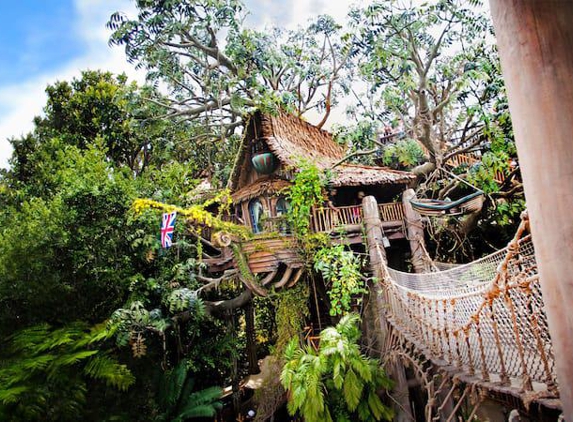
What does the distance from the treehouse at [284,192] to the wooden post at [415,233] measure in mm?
368

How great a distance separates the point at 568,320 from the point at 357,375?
218 inches

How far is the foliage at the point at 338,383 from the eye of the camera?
5.41 meters

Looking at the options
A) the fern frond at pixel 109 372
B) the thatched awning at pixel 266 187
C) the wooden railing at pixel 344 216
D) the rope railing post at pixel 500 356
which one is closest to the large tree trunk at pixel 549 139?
the rope railing post at pixel 500 356

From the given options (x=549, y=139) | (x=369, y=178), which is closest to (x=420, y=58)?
(x=369, y=178)

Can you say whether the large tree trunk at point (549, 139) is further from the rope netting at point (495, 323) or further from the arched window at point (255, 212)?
the arched window at point (255, 212)

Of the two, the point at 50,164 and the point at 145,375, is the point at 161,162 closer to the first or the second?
the point at 50,164

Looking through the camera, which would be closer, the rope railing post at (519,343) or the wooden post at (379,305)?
the rope railing post at (519,343)

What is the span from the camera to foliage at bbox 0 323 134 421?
3635 millimetres

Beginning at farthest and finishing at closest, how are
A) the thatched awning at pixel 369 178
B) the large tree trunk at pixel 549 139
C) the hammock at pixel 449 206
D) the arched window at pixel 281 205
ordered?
1. the arched window at pixel 281 205
2. the thatched awning at pixel 369 178
3. the hammock at pixel 449 206
4. the large tree trunk at pixel 549 139

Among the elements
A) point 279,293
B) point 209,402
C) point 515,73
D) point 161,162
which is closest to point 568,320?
point 515,73

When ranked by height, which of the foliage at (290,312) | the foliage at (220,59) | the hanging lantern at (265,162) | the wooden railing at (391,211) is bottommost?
the foliage at (290,312)

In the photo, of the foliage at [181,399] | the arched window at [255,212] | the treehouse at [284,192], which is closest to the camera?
the foliage at [181,399]

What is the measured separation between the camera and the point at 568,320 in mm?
645

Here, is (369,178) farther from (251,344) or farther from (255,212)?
(251,344)
